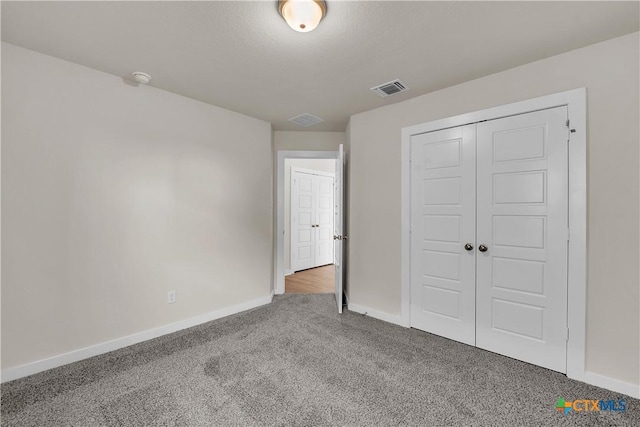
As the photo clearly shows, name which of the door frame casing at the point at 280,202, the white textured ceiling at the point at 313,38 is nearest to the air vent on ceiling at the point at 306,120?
the door frame casing at the point at 280,202

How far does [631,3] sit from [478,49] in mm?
753

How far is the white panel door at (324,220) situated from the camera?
6117mm

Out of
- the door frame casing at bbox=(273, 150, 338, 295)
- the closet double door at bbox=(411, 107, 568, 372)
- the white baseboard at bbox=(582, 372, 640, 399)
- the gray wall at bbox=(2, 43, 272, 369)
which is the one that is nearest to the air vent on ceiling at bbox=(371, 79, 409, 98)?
the closet double door at bbox=(411, 107, 568, 372)

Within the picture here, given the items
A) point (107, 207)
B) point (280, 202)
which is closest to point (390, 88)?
point (280, 202)

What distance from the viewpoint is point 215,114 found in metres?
3.13

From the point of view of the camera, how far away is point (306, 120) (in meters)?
3.54

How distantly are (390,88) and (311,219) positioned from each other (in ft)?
12.2

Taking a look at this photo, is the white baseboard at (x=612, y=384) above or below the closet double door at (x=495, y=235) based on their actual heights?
below

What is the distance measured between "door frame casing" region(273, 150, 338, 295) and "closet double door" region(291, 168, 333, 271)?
142 centimetres

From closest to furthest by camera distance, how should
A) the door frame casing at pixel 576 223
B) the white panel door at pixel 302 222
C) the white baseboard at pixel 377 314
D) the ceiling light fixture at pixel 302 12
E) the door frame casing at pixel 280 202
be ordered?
the ceiling light fixture at pixel 302 12, the door frame casing at pixel 576 223, the white baseboard at pixel 377 314, the door frame casing at pixel 280 202, the white panel door at pixel 302 222

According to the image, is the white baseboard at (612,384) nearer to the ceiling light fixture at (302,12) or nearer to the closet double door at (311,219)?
the ceiling light fixture at (302,12)

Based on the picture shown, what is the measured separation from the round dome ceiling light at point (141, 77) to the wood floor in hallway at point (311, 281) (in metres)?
3.22

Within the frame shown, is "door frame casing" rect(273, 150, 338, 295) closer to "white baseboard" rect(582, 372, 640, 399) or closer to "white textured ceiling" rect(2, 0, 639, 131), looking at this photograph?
"white textured ceiling" rect(2, 0, 639, 131)

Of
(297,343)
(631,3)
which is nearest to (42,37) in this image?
(297,343)
